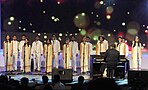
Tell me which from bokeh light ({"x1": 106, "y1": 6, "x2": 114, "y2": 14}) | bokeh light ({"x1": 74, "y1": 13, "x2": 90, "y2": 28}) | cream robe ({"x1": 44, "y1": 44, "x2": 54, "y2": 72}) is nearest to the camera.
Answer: cream robe ({"x1": 44, "y1": 44, "x2": 54, "y2": 72})

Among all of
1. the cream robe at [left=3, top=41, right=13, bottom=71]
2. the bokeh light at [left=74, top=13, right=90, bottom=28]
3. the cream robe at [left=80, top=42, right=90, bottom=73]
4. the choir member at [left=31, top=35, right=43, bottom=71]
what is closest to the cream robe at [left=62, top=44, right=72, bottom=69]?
the cream robe at [left=80, top=42, right=90, bottom=73]

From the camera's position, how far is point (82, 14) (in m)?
16.5

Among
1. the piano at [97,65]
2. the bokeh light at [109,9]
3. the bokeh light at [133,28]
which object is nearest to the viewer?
the piano at [97,65]

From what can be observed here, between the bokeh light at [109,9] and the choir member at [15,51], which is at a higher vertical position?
A: the bokeh light at [109,9]

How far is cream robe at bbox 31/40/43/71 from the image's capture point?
1355 centimetres

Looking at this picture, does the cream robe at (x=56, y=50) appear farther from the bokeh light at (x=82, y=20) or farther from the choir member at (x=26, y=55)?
the bokeh light at (x=82, y=20)

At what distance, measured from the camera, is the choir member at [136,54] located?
1358 centimetres

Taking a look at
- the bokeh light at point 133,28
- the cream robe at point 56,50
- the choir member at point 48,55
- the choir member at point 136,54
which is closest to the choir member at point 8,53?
the choir member at point 48,55

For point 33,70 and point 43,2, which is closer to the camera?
point 33,70

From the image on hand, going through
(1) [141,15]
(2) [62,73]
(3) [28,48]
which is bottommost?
(2) [62,73]

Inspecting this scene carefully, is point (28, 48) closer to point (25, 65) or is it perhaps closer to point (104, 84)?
point (25, 65)

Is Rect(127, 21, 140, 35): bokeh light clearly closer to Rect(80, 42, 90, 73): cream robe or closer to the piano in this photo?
Rect(80, 42, 90, 73): cream robe

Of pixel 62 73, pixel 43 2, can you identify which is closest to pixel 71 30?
pixel 43 2

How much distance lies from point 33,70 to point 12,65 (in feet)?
2.77
